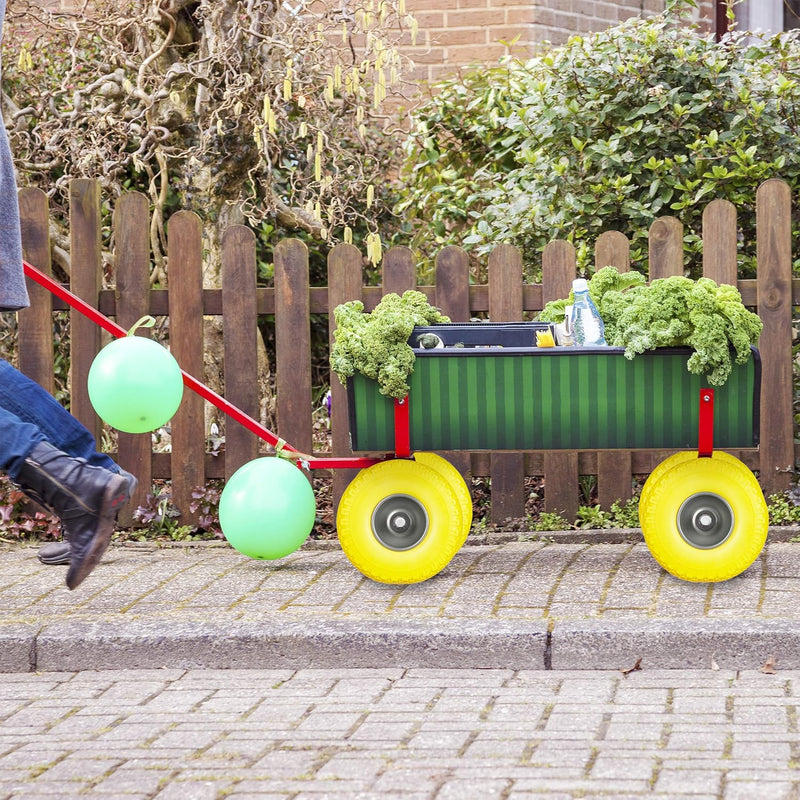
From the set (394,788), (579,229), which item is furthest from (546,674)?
(579,229)

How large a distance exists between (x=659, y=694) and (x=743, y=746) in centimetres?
53

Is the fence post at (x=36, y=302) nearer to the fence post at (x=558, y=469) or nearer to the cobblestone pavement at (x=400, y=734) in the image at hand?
the cobblestone pavement at (x=400, y=734)

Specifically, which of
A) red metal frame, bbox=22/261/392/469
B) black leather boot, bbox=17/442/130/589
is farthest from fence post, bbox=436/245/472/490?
black leather boot, bbox=17/442/130/589

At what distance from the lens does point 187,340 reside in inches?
213

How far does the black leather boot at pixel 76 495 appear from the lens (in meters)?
3.65

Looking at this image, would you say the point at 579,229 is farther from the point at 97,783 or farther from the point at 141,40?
the point at 97,783

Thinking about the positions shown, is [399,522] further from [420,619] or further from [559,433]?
[559,433]

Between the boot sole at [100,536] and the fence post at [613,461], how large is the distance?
2356mm

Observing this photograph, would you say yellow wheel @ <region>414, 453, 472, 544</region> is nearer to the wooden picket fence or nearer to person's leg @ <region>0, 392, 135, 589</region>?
the wooden picket fence

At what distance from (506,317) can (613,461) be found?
78 centimetres

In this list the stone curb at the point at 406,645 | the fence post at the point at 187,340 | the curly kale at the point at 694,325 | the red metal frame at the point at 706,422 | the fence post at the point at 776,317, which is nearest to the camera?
the stone curb at the point at 406,645

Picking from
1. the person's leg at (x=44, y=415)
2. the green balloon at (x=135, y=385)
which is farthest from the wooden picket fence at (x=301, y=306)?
the person's leg at (x=44, y=415)

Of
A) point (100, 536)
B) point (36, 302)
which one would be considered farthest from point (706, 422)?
point (36, 302)

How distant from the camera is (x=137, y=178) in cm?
776
